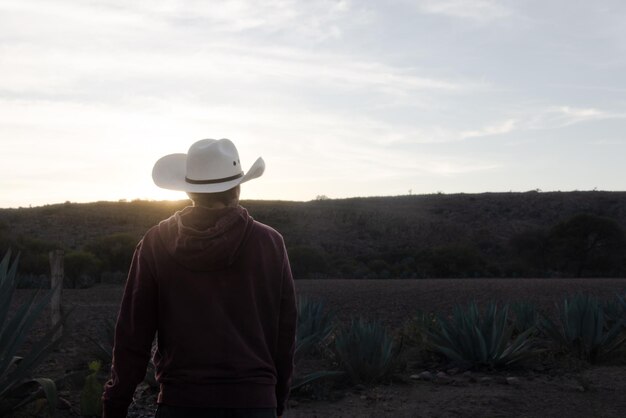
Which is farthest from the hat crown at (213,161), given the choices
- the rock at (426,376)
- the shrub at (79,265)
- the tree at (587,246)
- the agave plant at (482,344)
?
the tree at (587,246)

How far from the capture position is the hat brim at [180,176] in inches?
133

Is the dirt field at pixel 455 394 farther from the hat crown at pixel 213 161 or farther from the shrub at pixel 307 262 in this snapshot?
the shrub at pixel 307 262

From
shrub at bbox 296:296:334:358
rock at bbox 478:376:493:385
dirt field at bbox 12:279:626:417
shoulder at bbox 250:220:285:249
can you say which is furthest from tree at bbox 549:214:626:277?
shoulder at bbox 250:220:285:249

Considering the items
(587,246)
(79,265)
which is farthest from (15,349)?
(587,246)

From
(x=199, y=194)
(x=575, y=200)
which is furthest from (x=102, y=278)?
(x=575, y=200)

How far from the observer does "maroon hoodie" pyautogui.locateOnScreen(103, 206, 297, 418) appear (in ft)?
10.5

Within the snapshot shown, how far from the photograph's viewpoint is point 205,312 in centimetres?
323

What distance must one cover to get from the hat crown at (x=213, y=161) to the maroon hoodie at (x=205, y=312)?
0.15m

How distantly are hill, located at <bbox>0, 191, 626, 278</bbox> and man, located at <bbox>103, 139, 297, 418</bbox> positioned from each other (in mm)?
26548

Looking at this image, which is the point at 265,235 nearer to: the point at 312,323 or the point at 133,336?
the point at 133,336

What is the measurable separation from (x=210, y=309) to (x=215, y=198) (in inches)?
17.1

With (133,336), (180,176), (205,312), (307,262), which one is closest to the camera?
(205,312)

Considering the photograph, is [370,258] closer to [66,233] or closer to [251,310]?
[66,233]

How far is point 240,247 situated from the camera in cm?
329
